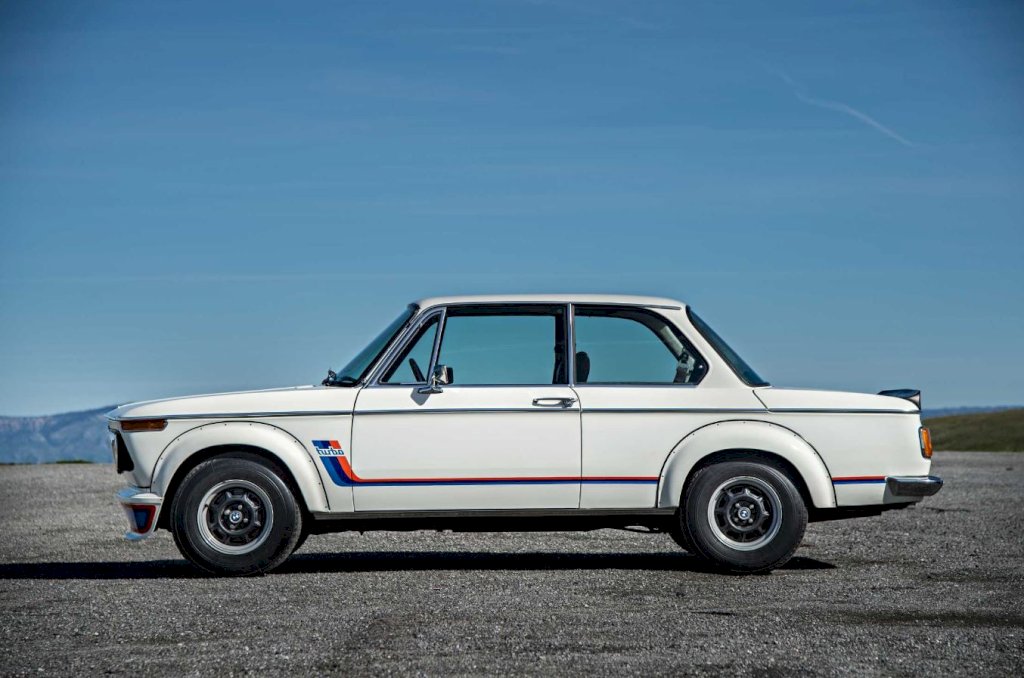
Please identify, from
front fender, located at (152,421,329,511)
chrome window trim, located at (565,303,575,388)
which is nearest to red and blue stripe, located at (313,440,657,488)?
front fender, located at (152,421,329,511)

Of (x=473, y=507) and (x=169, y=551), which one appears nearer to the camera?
(x=473, y=507)

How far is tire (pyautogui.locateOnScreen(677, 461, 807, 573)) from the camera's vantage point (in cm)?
881

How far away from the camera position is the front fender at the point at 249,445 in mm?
8742

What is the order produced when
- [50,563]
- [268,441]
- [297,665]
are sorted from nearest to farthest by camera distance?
[297,665] → [268,441] → [50,563]

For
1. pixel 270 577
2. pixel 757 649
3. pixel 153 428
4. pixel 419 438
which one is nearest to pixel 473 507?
pixel 419 438

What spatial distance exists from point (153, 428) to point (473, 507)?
7.63ft

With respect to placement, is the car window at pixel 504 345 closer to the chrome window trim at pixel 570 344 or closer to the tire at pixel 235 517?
the chrome window trim at pixel 570 344

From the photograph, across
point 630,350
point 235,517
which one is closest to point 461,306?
point 630,350

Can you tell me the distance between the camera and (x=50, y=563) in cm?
1016

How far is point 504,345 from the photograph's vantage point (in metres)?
9.10

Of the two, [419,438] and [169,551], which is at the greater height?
[419,438]

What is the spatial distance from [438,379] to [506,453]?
71cm

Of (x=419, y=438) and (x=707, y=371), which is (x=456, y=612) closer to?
(x=419, y=438)

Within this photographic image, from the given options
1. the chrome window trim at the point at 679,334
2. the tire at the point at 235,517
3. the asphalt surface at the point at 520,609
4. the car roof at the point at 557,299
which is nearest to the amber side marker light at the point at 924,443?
the asphalt surface at the point at 520,609
